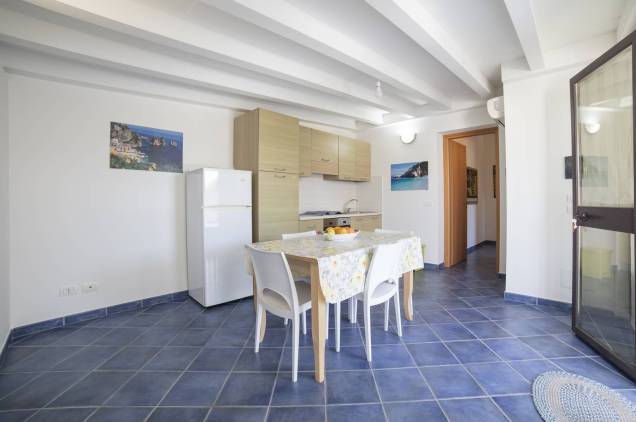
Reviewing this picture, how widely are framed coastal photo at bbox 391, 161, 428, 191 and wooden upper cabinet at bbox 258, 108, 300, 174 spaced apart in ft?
6.38

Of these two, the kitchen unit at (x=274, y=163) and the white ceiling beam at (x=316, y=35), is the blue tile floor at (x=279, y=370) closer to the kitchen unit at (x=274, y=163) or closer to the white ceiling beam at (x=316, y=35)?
the kitchen unit at (x=274, y=163)

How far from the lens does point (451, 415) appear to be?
143 centimetres

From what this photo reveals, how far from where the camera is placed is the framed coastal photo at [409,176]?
4523 mm

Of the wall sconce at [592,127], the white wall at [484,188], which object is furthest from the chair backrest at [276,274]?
the white wall at [484,188]

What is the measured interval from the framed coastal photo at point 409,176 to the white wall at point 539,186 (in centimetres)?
148

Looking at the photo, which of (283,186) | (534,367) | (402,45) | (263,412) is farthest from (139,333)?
(402,45)

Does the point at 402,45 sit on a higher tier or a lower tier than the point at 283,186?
higher

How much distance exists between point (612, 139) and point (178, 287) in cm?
430

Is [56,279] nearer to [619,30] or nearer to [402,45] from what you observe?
[402,45]

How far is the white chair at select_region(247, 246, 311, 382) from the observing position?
5.55 ft

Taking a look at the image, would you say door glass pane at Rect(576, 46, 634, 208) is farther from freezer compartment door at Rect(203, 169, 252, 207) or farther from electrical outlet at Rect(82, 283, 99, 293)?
electrical outlet at Rect(82, 283, 99, 293)

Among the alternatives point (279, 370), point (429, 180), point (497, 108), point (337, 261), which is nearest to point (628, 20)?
point (497, 108)

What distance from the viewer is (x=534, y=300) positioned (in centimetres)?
297

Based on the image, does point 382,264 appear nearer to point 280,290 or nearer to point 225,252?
point 280,290
